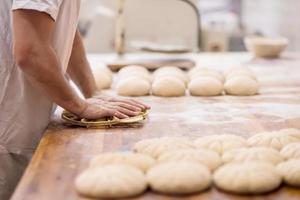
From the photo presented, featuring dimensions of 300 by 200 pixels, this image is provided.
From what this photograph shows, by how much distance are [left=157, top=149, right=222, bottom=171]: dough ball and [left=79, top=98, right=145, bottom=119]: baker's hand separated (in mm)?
474

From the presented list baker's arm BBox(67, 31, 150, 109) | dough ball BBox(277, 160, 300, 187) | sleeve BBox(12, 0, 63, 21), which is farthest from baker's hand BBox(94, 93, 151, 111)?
dough ball BBox(277, 160, 300, 187)

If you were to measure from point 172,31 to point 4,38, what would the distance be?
234 cm

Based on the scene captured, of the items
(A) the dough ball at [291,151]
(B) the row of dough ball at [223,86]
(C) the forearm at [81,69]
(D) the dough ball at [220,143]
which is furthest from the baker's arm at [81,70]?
(A) the dough ball at [291,151]

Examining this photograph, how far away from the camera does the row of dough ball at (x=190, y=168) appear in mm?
1419

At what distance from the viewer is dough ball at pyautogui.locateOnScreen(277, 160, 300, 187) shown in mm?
1468

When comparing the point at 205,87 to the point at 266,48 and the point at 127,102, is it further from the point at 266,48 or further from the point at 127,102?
the point at 266,48

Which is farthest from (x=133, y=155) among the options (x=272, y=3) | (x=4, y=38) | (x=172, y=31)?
(x=272, y=3)

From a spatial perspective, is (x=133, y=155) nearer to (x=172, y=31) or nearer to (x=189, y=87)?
(x=189, y=87)

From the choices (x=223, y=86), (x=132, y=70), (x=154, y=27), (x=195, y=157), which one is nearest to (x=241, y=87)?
(x=223, y=86)

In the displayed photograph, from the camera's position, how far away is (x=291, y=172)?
1.48 meters

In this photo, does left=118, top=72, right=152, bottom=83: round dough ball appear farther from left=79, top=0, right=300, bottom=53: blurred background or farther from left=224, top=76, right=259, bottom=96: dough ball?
left=79, top=0, right=300, bottom=53: blurred background

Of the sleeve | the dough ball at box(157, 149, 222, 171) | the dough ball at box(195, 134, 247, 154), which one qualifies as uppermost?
the sleeve

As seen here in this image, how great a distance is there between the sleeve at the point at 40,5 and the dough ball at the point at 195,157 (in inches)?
23.4

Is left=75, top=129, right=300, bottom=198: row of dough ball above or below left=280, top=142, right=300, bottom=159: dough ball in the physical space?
below
